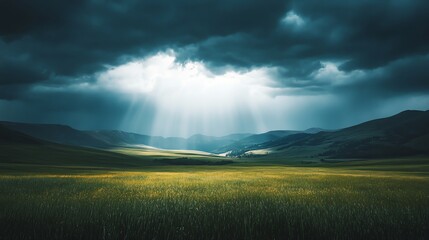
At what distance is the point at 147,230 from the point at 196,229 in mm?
1193

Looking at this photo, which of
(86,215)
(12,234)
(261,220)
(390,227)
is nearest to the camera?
(12,234)

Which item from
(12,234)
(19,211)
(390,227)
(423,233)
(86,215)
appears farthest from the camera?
(19,211)

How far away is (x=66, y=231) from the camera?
6.54m

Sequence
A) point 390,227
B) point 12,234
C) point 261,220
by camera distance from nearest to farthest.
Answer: point 12,234, point 390,227, point 261,220

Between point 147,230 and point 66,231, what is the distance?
76.4 inches

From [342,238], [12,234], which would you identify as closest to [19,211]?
[12,234]

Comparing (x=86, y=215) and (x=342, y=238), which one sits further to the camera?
(x=86, y=215)

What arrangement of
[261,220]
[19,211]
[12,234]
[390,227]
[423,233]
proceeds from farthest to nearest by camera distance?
[19,211] → [261,220] → [390,227] → [423,233] → [12,234]

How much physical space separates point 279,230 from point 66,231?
5184 millimetres

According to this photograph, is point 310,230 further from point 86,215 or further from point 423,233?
point 86,215

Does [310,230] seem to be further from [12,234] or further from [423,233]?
[12,234]

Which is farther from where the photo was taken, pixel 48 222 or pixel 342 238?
pixel 48 222

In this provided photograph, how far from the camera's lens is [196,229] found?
660 centimetres

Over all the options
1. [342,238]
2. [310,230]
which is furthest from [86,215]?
[342,238]
